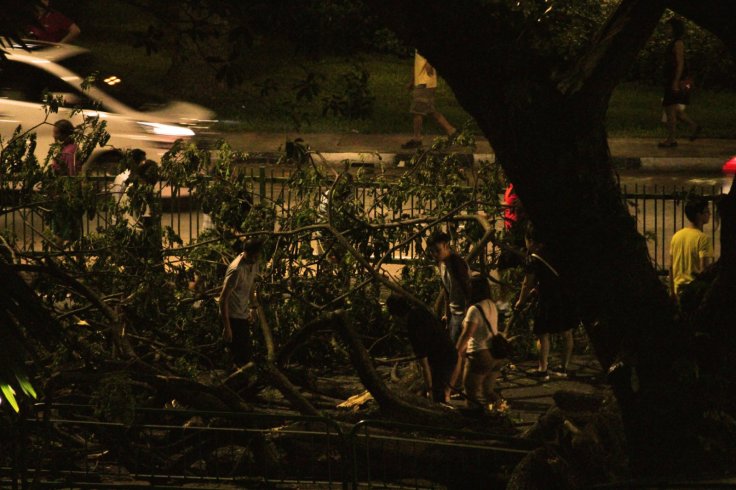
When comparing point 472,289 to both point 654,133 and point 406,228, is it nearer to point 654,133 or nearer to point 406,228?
point 406,228

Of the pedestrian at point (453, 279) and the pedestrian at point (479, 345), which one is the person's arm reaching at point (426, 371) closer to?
the pedestrian at point (479, 345)

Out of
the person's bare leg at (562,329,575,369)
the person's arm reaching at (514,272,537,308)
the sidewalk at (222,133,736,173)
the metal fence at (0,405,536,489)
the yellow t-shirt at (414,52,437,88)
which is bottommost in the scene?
the metal fence at (0,405,536,489)

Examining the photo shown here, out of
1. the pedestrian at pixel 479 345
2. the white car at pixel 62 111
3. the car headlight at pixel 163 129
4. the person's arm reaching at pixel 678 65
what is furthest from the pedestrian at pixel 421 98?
the pedestrian at pixel 479 345

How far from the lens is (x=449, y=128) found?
20.0 meters

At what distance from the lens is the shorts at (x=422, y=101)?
19.6 metres

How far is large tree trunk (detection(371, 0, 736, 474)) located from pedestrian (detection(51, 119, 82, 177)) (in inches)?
208

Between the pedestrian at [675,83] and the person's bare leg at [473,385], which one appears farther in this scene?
the pedestrian at [675,83]

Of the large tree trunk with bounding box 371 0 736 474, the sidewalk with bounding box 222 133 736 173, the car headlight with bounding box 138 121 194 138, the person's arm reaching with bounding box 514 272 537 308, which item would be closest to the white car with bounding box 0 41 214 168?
the car headlight with bounding box 138 121 194 138

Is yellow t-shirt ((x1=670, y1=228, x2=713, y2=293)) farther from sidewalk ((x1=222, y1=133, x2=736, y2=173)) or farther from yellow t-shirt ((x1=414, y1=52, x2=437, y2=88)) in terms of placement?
yellow t-shirt ((x1=414, y1=52, x2=437, y2=88))

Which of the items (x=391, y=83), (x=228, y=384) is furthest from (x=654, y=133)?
(x=228, y=384)

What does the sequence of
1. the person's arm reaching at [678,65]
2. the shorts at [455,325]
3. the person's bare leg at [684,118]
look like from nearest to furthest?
the shorts at [455,325] < the person's arm reaching at [678,65] < the person's bare leg at [684,118]

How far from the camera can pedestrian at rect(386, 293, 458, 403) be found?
32.3 ft

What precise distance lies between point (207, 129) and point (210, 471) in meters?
11.6

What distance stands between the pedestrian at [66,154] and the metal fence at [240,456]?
3307 mm
